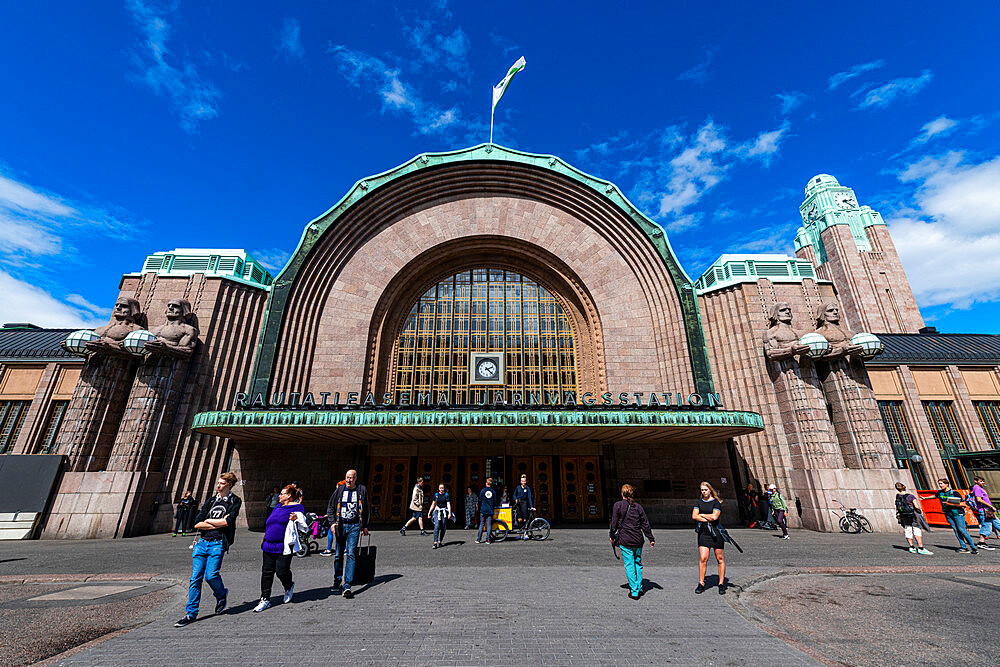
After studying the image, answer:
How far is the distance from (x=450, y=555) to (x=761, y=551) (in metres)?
8.68

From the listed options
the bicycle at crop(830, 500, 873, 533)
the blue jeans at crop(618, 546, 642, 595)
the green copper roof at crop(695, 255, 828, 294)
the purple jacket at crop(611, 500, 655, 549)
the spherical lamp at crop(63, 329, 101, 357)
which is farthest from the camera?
the green copper roof at crop(695, 255, 828, 294)

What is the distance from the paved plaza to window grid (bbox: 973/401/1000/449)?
72.0 feet

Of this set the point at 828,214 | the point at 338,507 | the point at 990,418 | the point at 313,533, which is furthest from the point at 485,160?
the point at 828,214

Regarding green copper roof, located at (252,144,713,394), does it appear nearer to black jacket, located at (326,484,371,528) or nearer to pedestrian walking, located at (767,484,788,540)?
pedestrian walking, located at (767,484,788,540)

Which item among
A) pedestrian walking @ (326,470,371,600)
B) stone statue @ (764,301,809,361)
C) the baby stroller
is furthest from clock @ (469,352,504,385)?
pedestrian walking @ (326,470,371,600)

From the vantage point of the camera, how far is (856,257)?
57375 mm

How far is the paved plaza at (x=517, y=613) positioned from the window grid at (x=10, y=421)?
49.7 ft

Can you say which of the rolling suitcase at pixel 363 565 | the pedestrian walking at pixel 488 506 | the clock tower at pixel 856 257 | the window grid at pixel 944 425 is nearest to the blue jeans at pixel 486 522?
the pedestrian walking at pixel 488 506

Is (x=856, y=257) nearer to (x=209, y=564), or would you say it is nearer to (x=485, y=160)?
(x=485, y=160)

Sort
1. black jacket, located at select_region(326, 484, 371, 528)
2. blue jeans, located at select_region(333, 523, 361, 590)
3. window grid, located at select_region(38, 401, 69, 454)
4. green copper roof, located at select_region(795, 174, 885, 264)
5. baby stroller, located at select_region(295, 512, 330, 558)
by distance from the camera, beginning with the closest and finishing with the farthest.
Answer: blue jeans, located at select_region(333, 523, 361, 590)
black jacket, located at select_region(326, 484, 371, 528)
baby stroller, located at select_region(295, 512, 330, 558)
window grid, located at select_region(38, 401, 69, 454)
green copper roof, located at select_region(795, 174, 885, 264)

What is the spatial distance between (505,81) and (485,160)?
4920 mm

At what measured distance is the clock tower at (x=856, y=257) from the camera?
5406 centimetres

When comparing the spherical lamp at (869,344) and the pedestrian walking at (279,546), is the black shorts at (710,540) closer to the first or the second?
the pedestrian walking at (279,546)

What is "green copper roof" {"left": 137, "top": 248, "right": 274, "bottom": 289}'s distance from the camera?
2102cm
